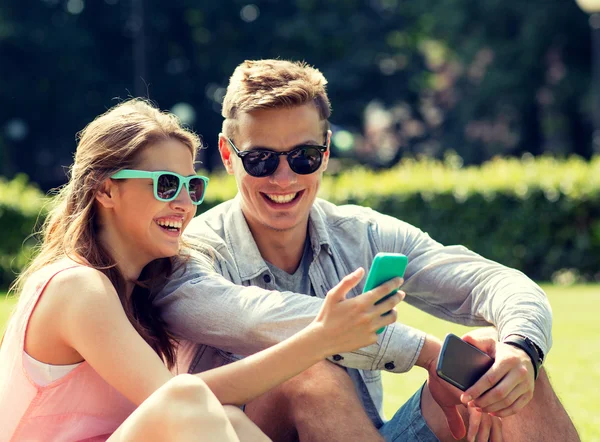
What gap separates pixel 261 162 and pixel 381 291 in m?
1.27

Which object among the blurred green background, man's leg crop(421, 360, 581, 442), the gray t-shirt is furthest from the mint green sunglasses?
the blurred green background

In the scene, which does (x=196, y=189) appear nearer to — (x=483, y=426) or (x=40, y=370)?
(x=40, y=370)

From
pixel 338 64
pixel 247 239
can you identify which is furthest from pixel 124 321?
pixel 338 64

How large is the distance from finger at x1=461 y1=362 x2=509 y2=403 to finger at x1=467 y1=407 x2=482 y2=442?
0.15 meters

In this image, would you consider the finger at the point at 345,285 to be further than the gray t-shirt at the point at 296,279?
No

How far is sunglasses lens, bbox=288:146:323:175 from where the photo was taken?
13.3 ft

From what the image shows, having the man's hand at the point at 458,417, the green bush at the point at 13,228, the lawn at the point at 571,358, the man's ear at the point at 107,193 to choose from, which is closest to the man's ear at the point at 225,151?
the man's ear at the point at 107,193

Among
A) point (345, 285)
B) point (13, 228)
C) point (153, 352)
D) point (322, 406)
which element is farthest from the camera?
point (13, 228)

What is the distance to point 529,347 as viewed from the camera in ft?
11.5

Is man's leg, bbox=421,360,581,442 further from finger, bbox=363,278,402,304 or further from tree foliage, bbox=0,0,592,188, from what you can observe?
tree foliage, bbox=0,0,592,188

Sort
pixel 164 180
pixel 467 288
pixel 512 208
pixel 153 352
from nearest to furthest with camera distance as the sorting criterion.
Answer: pixel 153 352, pixel 164 180, pixel 467 288, pixel 512 208

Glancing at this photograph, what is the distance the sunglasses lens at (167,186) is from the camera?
11.4 feet

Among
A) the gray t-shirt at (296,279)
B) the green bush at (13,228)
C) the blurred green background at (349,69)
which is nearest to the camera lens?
the gray t-shirt at (296,279)

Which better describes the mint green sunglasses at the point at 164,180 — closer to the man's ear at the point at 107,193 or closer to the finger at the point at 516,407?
the man's ear at the point at 107,193
